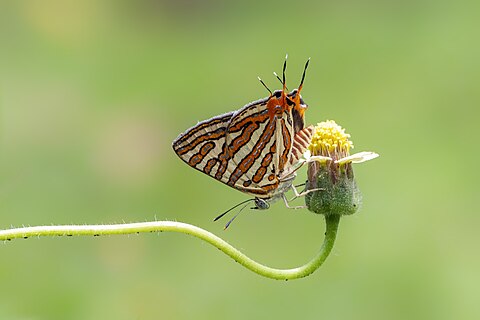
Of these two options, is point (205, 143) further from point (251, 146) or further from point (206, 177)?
point (206, 177)

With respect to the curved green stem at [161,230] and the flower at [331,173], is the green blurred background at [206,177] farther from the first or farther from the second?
the flower at [331,173]

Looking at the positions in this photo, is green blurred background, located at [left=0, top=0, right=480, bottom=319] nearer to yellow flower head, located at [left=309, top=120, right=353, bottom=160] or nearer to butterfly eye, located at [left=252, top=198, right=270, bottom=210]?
butterfly eye, located at [left=252, top=198, right=270, bottom=210]

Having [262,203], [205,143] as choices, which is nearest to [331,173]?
[262,203]

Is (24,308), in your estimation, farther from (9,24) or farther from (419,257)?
(9,24)

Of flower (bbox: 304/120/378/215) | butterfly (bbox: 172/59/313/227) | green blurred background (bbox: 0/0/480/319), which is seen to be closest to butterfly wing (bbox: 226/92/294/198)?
butterfly (bbox: 172/59/313/227)

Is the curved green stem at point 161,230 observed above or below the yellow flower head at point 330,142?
below

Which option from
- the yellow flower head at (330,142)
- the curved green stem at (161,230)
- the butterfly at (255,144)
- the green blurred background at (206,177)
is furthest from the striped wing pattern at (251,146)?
the green blurred background at (206,177)

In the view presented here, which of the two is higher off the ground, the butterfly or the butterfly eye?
the butterfly
